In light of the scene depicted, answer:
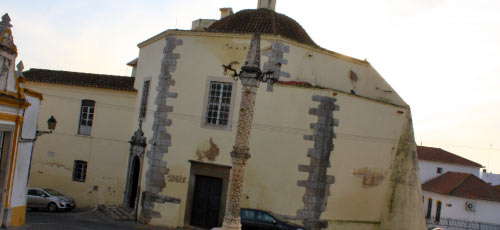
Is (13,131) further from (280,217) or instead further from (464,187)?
(464,187)

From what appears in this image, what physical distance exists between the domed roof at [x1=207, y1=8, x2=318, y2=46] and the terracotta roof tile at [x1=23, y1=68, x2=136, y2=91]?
16.8 ft

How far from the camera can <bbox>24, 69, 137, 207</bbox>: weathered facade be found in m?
21.0

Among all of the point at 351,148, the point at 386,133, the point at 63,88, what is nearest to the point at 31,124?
the point at 63,88

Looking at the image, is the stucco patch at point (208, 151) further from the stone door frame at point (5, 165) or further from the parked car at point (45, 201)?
the parked car at point (45, 201)

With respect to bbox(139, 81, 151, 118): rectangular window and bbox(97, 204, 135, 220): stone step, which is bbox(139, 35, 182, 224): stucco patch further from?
bbox(139, 81, 151, 118): rectangular window

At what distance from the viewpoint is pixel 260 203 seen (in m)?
16.4

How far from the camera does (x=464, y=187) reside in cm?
3666

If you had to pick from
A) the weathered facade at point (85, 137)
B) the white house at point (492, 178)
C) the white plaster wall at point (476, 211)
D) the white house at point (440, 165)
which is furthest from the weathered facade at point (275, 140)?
the white house at point (492, 178)

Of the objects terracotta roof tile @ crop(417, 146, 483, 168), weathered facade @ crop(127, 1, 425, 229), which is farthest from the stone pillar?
terracotta roof tile @ crop(417, 146, 483, 168)

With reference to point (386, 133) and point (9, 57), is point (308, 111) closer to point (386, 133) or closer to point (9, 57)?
point (386, 133)

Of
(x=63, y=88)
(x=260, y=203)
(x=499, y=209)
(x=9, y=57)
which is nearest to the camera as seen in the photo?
(x=9, y=57)

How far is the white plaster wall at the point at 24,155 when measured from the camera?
1335cm

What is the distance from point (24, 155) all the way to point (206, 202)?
Answer: 640 centimetres

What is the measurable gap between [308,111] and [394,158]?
494 cm
